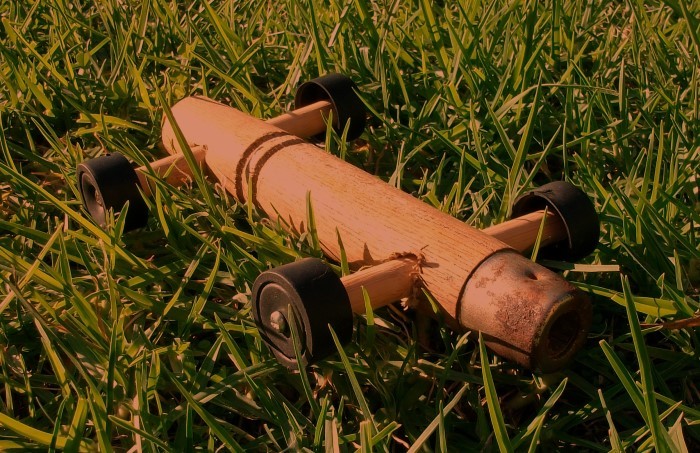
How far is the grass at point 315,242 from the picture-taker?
196 centimetres

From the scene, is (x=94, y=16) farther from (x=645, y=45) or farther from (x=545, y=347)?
(x=545, y=347)

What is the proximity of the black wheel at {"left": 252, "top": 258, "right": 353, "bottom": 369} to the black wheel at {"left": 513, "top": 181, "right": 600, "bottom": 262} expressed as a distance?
0.66m

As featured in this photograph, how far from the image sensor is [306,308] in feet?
6.21

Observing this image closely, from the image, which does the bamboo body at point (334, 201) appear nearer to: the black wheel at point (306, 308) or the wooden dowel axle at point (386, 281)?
the wooden dowel axle at point (386, 281)

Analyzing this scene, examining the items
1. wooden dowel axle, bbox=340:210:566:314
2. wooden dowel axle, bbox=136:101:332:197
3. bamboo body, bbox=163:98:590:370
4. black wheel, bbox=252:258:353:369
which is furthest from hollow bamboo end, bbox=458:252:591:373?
wooden dowel axle, bbox=136:101:332:197

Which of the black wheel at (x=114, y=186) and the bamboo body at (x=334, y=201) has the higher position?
the bamboo body at (x=334, y=201)

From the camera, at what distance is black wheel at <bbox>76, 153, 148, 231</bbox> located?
253 cm

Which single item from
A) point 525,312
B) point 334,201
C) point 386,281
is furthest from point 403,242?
point 525,312

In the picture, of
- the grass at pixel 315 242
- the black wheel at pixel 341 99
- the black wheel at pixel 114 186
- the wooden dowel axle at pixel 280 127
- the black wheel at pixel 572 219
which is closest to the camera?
the grass at pixel 315 242

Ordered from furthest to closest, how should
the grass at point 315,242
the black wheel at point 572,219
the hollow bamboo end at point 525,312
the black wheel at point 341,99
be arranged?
the black wheel at point 341,99 → the black wheel at point 572,219 → the grass at point 315,242 → the hollow bamboo end at point 525,312

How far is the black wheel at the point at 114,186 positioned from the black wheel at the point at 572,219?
1131mm

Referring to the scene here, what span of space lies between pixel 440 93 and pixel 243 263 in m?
1.08

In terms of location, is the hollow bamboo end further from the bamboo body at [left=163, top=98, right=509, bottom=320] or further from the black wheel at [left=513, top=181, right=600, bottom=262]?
the black wheel at [left=513, top=181, right=600, bottom=262]

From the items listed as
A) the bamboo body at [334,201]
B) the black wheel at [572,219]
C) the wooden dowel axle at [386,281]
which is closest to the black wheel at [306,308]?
the wooden dowel axle at [386,281]
